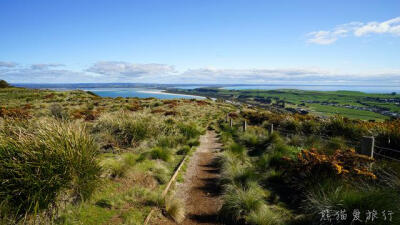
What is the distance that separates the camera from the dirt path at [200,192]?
5.24 metres

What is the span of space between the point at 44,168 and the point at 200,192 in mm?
4410

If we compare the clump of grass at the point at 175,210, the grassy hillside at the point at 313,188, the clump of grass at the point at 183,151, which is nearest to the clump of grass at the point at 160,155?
the clump of grass at the point at 183,151

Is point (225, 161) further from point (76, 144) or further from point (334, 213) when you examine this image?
point (76, 144)

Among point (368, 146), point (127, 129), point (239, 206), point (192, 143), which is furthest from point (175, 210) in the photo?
point (192, 143)

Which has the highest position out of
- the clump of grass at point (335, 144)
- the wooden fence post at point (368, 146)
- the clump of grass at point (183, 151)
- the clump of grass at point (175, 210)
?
the wooden fence post at point (368, 146)

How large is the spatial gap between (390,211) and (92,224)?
5.91 meters

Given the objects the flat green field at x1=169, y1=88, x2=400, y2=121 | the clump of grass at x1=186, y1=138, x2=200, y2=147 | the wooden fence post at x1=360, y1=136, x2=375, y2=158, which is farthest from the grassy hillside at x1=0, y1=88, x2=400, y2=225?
the flat green field at x1=169, y1=88, x2=400, y2=121

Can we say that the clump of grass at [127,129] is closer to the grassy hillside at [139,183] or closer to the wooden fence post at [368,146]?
the grassy hillside at [139,183]

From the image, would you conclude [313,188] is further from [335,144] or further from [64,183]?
[64,183]

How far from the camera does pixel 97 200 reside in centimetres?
530

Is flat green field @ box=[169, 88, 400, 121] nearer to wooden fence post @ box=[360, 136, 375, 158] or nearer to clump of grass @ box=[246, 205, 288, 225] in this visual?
wooden fence post @ box=[360, 136, 375, 158]

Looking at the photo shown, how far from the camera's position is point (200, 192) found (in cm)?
685

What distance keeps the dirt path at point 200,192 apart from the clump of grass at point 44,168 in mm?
2095

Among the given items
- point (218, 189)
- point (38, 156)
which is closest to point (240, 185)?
point (218, 189)
